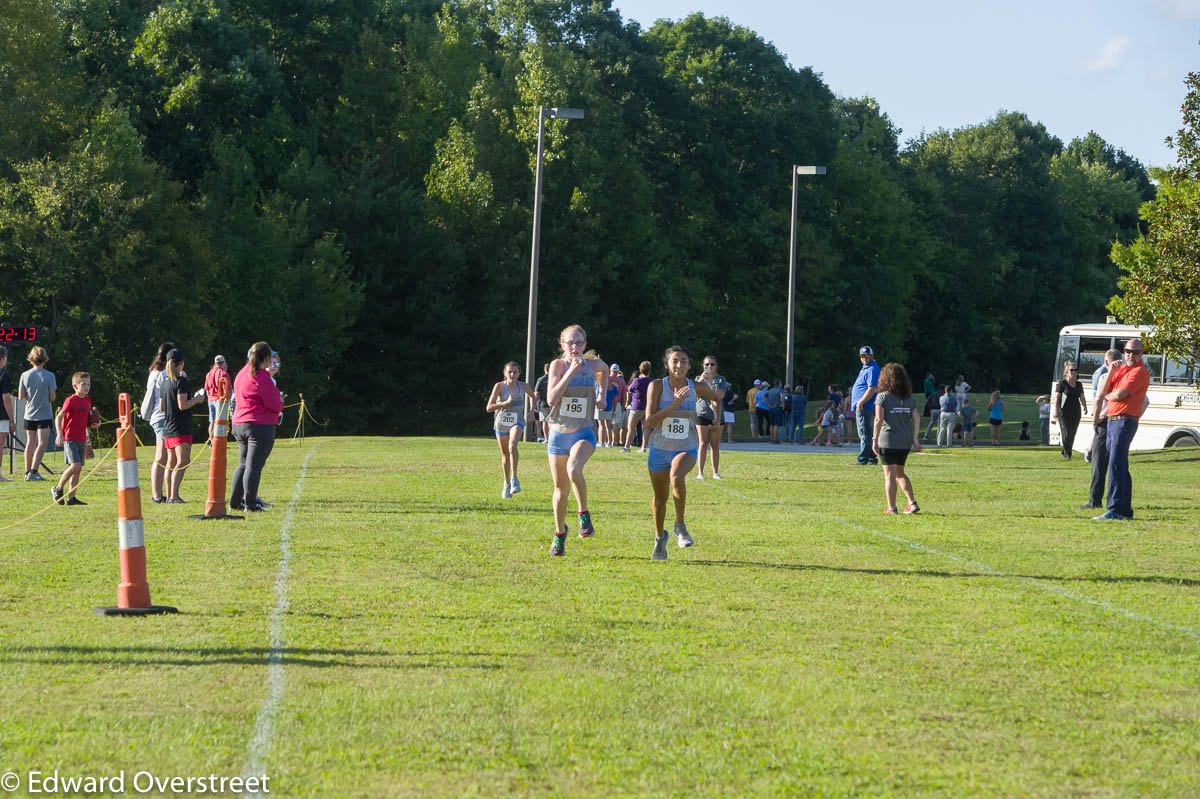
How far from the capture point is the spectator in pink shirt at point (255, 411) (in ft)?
51.4

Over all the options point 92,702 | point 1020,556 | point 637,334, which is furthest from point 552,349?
point 92,702

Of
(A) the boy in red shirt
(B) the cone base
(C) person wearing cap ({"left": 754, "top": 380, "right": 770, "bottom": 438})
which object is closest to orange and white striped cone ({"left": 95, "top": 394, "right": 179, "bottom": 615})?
(B) the cone base

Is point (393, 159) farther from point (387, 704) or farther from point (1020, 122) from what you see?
point (387, 704)

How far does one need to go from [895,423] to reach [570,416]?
5.06m

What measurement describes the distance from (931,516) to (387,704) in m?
11.0

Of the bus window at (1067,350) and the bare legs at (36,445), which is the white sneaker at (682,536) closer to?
the bare legs at (36,445)

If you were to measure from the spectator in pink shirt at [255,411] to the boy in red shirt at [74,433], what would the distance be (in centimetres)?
249

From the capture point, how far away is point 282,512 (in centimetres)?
1641

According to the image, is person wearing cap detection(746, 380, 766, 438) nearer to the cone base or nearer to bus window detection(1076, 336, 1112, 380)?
bus window detection(1076, 336, 1112, 380)

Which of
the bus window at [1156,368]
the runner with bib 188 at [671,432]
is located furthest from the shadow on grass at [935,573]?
the bus window at [1156,368]

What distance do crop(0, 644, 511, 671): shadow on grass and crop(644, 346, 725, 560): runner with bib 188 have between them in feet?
14.6

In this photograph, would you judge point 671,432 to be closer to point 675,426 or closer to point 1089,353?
point 675,426

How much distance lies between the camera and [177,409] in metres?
16.8

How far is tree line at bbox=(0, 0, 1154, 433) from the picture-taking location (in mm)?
46125
